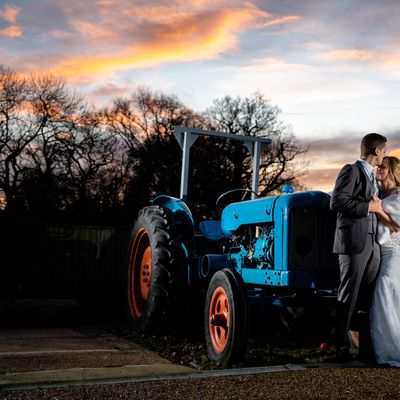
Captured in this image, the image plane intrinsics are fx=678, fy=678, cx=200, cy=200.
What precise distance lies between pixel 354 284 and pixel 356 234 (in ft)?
1.39

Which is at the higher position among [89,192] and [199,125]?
[199,125]

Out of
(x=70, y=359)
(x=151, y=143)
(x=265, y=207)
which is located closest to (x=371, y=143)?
(x=265, y=207)

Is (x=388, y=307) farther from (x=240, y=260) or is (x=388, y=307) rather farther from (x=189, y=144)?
(x=189, y=144)

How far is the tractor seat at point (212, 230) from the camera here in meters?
7.36

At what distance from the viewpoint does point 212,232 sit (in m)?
7.41

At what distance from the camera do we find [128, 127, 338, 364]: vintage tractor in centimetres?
588

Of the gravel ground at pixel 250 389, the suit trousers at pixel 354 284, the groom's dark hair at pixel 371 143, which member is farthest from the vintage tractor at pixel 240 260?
the gravel ground at pixel 250 389

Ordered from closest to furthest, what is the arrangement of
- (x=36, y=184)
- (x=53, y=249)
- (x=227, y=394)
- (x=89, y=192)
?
(x=227, y=394) → (x=53, y=249) → (x=36, y=184) → (x=89, y=192)

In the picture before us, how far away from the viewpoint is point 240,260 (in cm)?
674

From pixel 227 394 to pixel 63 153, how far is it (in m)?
32.9

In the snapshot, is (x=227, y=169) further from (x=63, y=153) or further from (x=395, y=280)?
(x=395, y=280)

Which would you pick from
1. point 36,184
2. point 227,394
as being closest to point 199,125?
point 36,184

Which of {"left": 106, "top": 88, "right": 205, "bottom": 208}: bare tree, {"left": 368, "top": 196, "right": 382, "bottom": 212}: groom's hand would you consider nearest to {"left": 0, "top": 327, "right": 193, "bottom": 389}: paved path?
{"left": 368, "top": 196, "right": 382, "bottom": 212}: groom's hand

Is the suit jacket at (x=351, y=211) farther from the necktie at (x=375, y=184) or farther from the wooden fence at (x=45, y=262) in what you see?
the wooden fence at (x=45, y=262)
